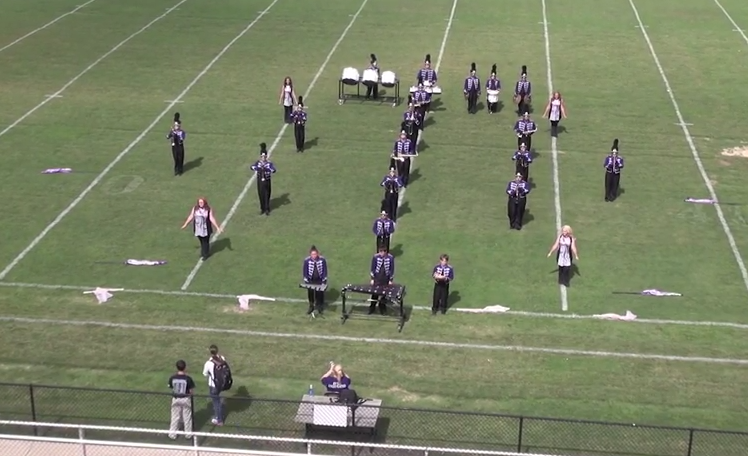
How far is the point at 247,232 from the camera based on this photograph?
20.8 metres

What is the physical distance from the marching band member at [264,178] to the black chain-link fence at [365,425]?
7781 millimetres

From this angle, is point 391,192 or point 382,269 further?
point 391,192

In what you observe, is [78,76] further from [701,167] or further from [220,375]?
[220,375]

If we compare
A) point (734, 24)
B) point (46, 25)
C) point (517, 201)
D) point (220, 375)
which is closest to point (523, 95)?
point (517, 201)

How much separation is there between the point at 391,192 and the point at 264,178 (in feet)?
9.10

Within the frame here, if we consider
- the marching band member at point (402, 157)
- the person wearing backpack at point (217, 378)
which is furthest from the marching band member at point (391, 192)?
the person wearing backpack at point (217, 378)

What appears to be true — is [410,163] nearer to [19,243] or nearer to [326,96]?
[326,96]

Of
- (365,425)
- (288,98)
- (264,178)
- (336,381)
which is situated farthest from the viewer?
(288,98)

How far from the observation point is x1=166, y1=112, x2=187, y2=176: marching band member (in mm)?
23188

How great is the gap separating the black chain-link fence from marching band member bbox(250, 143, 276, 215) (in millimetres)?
7781

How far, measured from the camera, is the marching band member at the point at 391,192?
20.7m

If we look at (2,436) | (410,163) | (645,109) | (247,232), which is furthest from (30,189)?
(645,109)

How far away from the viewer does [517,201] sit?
2073 centimetres

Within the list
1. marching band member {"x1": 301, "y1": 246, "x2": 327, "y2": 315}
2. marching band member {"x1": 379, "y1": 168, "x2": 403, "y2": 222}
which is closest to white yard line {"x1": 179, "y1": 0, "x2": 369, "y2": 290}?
marching band member {"x1": 301, "y1": 246, "x2": 327, "y2": 315}
